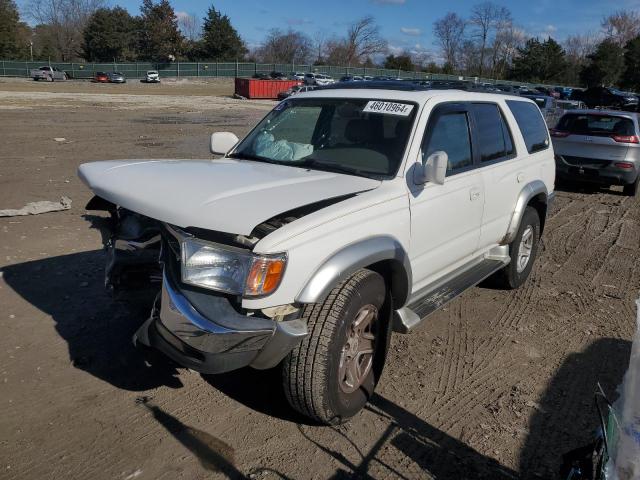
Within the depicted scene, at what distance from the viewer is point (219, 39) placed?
77.9 meters

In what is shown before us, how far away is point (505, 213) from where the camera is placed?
496 centimetres

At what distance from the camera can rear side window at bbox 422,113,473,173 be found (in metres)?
3.97

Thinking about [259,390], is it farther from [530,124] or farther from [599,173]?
[599,173]

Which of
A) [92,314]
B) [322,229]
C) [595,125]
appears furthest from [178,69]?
[322,229]

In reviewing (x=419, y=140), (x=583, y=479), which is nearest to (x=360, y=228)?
(x=419, y=140)

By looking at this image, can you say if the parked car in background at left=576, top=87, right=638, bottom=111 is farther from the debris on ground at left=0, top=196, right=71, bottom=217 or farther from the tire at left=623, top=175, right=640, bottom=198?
the debris on ground at left=0, top=196, right=71, bottom=217

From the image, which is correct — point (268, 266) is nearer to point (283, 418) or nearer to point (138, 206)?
point (138, 206)

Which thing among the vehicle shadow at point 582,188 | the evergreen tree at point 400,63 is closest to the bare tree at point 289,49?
the evergreen tree at point 400,63

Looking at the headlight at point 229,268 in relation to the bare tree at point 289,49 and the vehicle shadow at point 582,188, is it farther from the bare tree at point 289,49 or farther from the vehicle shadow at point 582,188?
the bare tree at point 289,49

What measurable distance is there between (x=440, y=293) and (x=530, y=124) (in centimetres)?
258

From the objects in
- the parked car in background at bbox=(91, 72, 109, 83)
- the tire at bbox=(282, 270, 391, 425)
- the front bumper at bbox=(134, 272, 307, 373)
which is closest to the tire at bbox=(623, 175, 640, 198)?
the tire at bbox=(282, 270, 391, 425)

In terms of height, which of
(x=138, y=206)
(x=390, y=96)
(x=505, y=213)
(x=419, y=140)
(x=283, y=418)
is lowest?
(x=283, y=418)

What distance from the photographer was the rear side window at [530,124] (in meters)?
5.41

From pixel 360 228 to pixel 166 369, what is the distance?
1.71m
